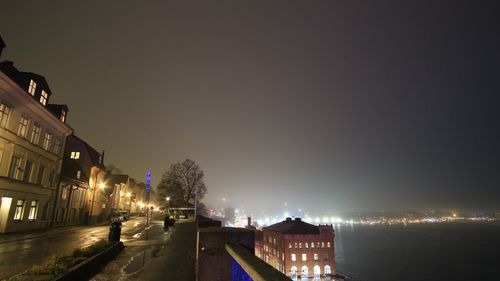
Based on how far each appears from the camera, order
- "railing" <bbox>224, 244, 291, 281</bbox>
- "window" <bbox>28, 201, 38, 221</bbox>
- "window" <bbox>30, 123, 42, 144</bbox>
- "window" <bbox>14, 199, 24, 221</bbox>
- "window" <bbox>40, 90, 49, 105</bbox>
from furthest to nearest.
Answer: "window" <bbox>40, 90, 49, 105</bbox>
"window" <bbox>30, 123, 42, 144</bbox>
"window" <bbox>28, 201, 38, 221</bbox>
"window" <bbox>14, 199, 24, 221</bbox>
"railing" <bbox>224, 244, 291, 281</bbox>

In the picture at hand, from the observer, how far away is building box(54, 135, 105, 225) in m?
33.2

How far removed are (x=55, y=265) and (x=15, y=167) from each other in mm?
21987

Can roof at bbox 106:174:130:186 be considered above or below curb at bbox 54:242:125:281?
above

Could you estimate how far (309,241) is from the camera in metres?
67.9

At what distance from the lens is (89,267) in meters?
8.51

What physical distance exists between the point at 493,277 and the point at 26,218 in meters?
115

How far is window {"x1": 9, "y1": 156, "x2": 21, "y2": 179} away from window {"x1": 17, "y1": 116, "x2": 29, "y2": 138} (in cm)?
217

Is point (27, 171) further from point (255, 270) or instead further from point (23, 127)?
point (255, 270)

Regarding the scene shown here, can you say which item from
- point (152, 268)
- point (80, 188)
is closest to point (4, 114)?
point (80, 188)

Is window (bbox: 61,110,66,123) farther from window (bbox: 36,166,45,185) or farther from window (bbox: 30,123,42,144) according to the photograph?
window (bbox: 36,166,45,185)

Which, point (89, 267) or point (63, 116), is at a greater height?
point (63, 116)

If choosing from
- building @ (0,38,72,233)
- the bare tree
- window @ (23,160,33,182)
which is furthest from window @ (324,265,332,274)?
window @ (23,160,33,182)

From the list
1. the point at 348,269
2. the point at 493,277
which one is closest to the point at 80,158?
the point at 348,269

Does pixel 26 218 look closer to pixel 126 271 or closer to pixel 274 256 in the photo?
pixel 126 271
